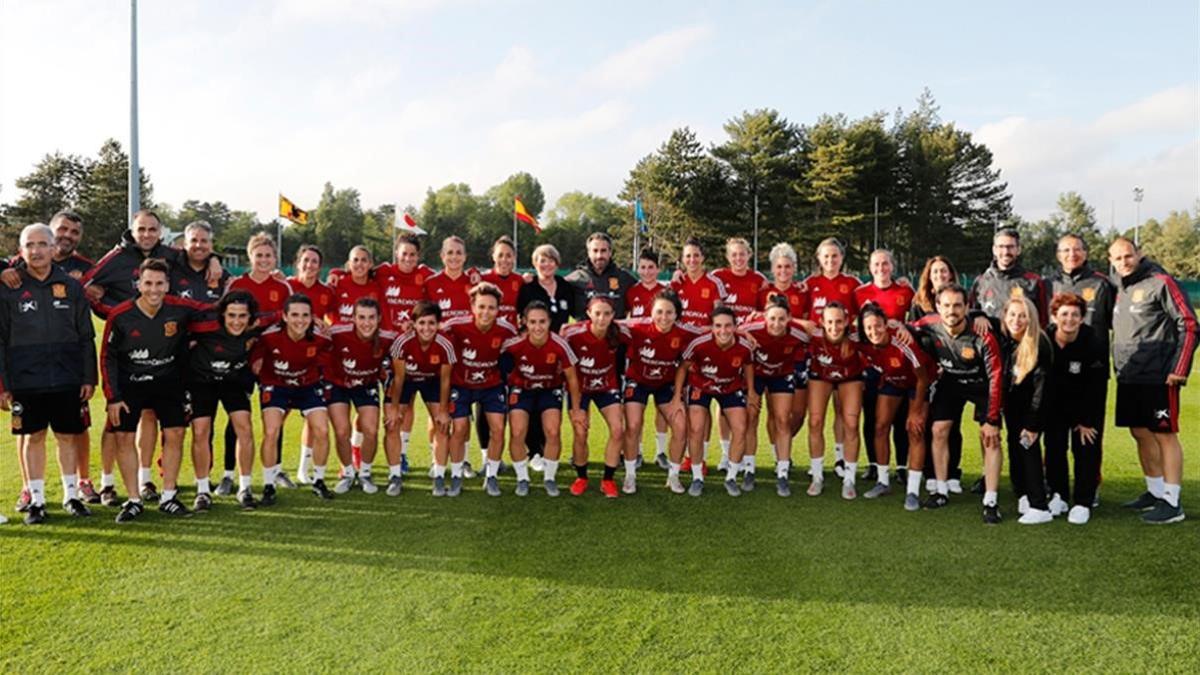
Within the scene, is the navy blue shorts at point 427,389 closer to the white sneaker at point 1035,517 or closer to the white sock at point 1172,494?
the white sneaker at point 1035,517

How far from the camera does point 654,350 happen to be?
631 cm

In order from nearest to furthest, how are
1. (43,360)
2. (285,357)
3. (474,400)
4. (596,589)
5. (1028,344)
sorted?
(596,589) → (43,360) → (1028,344) → (285,357) → (474,400)

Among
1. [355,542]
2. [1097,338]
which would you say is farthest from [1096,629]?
[355,542]

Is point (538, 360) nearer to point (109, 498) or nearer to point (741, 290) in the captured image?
point (741, 290)

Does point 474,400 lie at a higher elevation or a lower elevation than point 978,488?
higher

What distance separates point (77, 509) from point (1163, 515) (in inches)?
287

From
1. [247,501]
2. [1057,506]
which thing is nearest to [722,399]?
[1057,506]

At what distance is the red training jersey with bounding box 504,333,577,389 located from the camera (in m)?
6.22

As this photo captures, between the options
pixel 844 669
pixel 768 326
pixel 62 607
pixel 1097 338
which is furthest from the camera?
pixel 768 326

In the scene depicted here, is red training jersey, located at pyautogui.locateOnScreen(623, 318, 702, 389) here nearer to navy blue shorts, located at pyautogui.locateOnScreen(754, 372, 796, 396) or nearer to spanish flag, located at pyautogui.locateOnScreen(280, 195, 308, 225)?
navy blue shorts, located at pyautogui.locateOnScreen(754, 372, 796, 396)

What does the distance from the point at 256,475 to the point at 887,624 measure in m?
5.11

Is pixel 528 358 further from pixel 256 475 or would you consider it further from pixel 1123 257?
pixel 1123 257

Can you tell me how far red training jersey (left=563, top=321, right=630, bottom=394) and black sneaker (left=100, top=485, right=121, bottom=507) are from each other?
3458 mm

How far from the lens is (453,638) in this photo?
351cm
